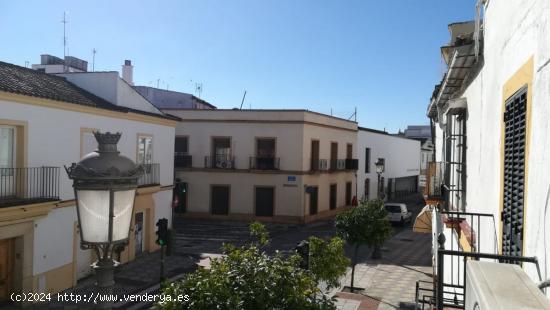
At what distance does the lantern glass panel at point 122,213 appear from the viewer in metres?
4.21

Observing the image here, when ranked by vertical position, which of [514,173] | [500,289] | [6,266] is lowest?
[6,266]

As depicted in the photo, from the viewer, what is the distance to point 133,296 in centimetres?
1420

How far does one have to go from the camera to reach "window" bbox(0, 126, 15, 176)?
489 inches

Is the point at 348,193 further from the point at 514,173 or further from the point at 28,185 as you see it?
the point at 514,173

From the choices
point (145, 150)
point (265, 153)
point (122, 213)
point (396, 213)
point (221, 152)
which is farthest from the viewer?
point (221, 152)

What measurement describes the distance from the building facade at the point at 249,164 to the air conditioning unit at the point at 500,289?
26192 millimetres

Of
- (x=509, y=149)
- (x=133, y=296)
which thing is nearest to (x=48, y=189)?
(x=133, y=296)

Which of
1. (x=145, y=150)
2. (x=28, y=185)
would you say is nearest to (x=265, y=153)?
(x=145, y=150)

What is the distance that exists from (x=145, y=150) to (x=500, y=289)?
17.8 meters

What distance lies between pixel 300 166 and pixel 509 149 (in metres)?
24.4

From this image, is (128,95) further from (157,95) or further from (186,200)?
(157,95)

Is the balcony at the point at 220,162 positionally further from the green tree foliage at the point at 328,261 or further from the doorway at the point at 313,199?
the green tree foliage at the point at 328,261

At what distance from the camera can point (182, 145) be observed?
30969 millimetres

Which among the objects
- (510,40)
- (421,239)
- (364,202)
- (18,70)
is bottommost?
(421,239)
